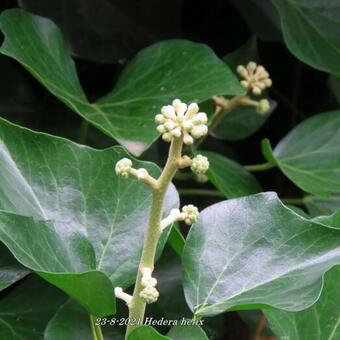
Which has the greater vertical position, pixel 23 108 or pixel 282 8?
pixel 282 8

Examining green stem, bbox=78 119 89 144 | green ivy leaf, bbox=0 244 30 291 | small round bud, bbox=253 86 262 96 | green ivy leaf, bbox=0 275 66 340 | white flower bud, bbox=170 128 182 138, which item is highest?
white flower bud, bbox=170 128 182 138

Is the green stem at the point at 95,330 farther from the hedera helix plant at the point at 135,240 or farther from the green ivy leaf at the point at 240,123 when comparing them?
the green ivy leaf at the point at 240,123

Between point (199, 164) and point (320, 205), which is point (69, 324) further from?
point (320, 205)

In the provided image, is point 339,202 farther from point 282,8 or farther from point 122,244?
point 122,244

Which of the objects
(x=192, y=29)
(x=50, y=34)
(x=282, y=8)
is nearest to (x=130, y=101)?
(x=50, y=34)

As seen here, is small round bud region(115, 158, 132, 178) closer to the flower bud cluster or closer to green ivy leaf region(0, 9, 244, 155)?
the flower bud cluster


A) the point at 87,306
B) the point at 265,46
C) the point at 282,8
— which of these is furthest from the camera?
the point at 265,46

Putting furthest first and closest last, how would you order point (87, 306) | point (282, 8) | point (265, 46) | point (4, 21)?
point (265, 46)
point (282, 8)
point (4, 21)
point (87, 306)

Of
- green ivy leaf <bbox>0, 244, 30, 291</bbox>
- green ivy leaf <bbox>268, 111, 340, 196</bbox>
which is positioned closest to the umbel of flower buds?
green ivy leaf <bbox>0, 244, 30, 291</bbox>

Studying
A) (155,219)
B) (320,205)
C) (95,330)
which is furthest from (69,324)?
(320,205)

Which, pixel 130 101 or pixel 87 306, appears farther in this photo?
pixel 130 101
